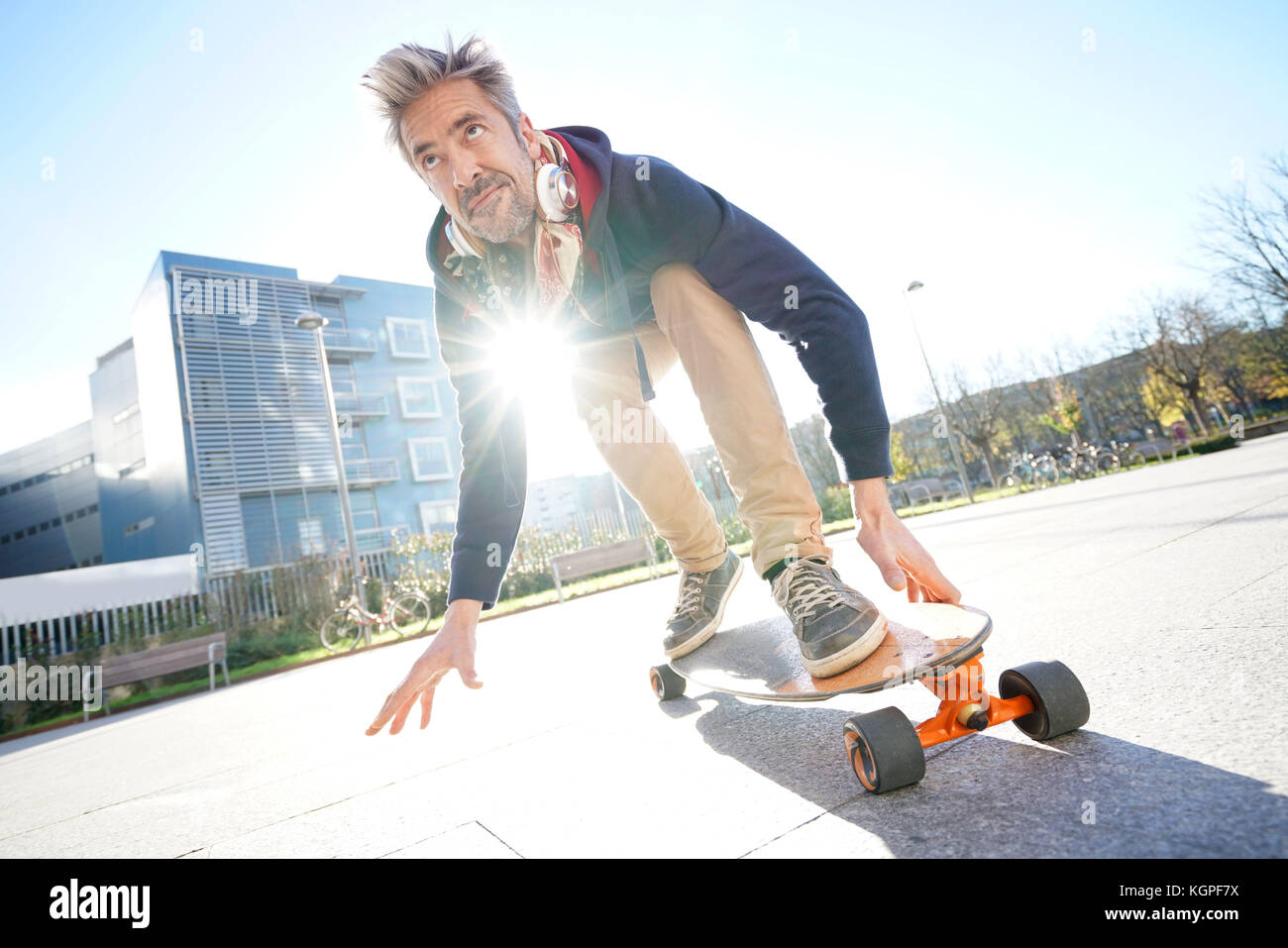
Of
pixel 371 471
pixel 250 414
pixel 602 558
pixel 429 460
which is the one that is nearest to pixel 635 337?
pixel 602 558

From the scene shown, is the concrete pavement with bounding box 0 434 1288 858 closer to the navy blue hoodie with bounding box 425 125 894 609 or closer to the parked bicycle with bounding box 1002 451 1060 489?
the navy blue hoodie with bounding box 425 125 894 609

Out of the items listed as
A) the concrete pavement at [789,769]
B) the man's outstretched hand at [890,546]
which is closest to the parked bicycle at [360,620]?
the concrete pavement at [789,769]

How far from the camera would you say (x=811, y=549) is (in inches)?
56.1

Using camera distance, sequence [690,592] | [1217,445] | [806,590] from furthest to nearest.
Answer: [1217,445] < [690,592] < [806,590]

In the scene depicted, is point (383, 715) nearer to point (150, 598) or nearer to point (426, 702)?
point (426, 702)

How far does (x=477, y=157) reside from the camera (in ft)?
5.46

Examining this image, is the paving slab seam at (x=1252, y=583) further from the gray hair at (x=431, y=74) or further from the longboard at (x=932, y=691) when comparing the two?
the gray hair at (x=431, y=74)

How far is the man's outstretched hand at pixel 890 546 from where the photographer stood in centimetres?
126

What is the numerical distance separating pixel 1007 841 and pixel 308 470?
21.3 m

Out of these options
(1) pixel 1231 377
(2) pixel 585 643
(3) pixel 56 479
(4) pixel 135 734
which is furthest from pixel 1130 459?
(3) pixel 56 479

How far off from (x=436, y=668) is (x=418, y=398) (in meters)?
23.3

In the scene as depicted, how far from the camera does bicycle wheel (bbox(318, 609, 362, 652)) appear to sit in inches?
423

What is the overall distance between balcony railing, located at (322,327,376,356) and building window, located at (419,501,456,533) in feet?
17.9
